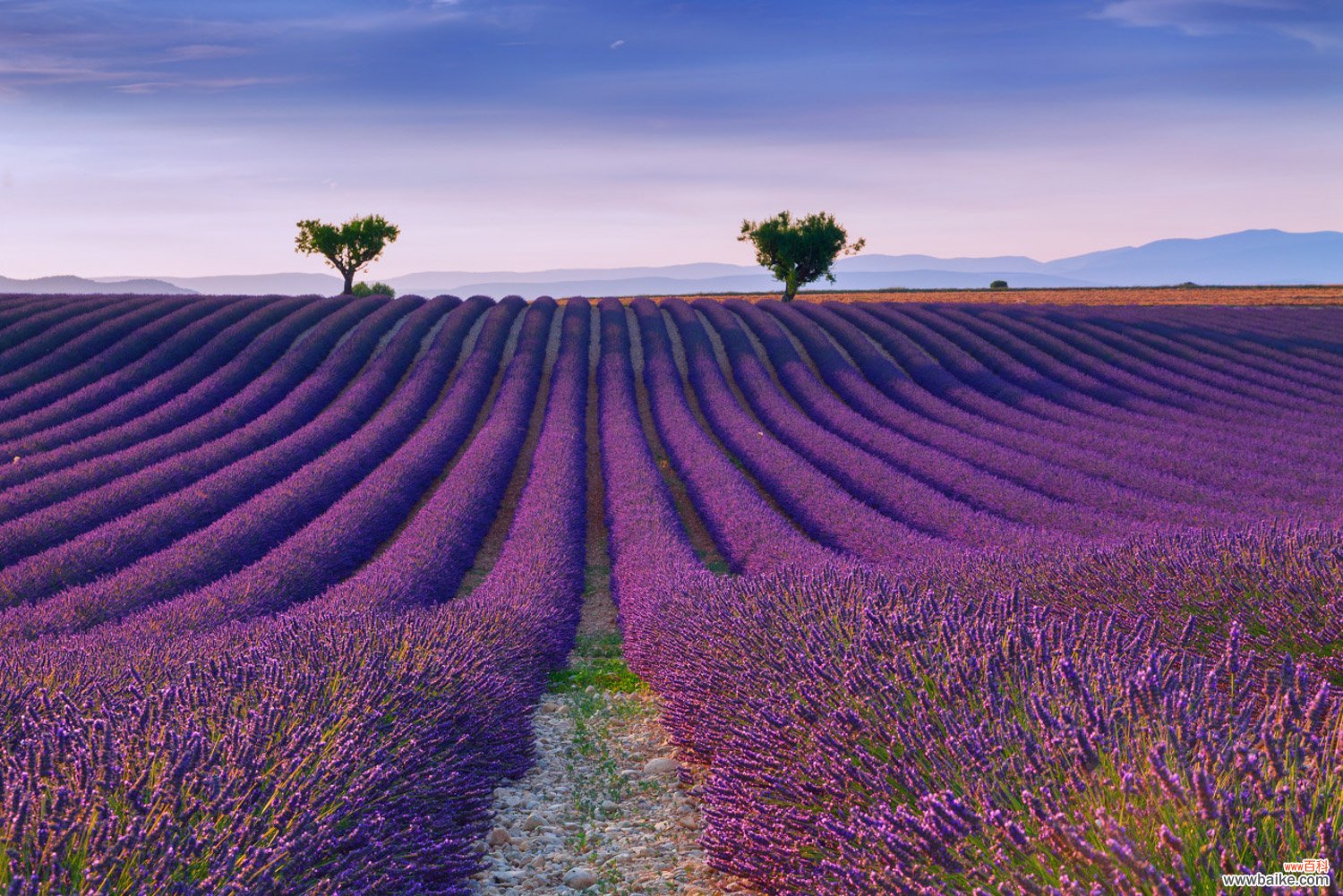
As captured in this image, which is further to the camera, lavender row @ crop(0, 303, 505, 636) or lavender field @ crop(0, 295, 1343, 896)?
lavender row @ crop(0, 303, 505, 636)

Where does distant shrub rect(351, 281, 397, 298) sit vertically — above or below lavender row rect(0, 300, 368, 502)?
above

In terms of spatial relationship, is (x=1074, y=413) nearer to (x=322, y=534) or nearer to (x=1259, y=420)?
(x=1259, y=420)

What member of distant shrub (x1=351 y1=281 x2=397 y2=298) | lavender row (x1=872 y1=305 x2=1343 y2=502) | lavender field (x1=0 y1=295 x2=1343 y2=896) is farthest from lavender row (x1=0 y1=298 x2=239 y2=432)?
lavender row (x1=872 y1=305 x2=1343 y2=502)

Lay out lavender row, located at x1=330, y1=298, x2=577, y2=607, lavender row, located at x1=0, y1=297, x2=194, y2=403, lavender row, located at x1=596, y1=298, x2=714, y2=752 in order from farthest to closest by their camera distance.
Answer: lavender row, located at x1=0, y1=297, x2=194, y2=403, lavender row, located at x1=330, y1=298, x2=577, y2=607, lavender row, located at x1=596, y1=298, x2=714, y2=752

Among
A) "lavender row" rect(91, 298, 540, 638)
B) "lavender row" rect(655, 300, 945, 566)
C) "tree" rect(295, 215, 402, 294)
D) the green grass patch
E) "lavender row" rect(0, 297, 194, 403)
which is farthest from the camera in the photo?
"tree" rect(295, 215, 402, 294)

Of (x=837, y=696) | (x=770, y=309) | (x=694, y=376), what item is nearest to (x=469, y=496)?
(x=837, y=696)

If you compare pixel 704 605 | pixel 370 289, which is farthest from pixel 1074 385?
pixel 370 289

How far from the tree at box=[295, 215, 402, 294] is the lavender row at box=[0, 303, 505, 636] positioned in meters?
20.2

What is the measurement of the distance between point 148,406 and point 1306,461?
19.0 meters

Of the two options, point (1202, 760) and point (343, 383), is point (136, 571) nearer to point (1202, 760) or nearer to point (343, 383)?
point (1202, 760)

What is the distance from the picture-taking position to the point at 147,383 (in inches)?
720

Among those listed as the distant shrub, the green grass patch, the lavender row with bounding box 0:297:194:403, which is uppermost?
the distant shrub

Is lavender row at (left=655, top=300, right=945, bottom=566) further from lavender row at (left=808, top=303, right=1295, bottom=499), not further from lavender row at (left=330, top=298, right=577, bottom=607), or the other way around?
lavender row at (left=330, top=298, right=577, bottom=607)

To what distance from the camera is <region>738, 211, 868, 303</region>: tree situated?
39.0 metres
